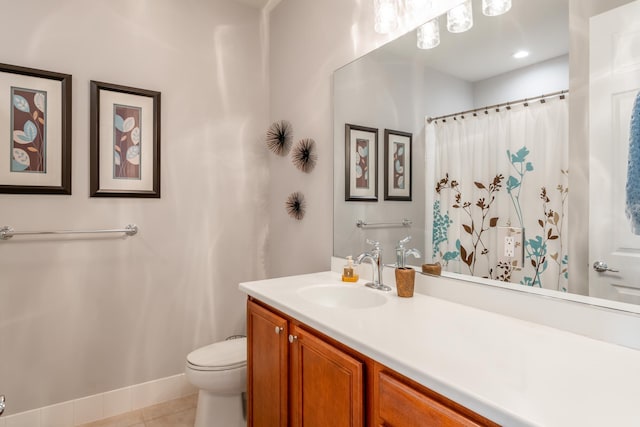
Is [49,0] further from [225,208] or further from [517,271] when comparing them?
[517,271]

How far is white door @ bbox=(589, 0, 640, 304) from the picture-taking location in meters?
0.92

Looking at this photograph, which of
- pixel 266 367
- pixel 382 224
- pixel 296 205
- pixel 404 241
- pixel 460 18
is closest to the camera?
pixel 460 18

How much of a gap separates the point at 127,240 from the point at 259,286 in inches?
42.0

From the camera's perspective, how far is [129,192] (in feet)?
6.94

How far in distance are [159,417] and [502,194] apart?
7.26 feet

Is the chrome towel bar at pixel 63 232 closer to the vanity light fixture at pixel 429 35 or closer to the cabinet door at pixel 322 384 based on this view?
the cabinet door at pixel 322 384

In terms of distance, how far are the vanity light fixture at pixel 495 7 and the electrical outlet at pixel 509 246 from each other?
2.62ft

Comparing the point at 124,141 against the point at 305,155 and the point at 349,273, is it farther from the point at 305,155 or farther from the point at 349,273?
the point at 349,273

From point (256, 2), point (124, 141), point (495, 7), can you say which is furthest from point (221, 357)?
point (256, 2)


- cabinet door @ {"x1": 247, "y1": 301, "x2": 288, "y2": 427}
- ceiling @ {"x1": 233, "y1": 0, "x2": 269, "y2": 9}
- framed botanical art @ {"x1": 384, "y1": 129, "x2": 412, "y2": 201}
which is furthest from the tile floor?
ceiling @ {"x1": 233, "y1": 0, "x2": 269, "y2": 9}

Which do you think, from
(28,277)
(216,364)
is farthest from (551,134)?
(28,277)

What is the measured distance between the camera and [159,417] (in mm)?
2068

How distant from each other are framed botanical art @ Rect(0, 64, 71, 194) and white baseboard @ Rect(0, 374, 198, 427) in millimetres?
1196

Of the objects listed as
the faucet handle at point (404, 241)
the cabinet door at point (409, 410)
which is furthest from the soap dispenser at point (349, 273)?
the cabinet door at point (409, 410)
